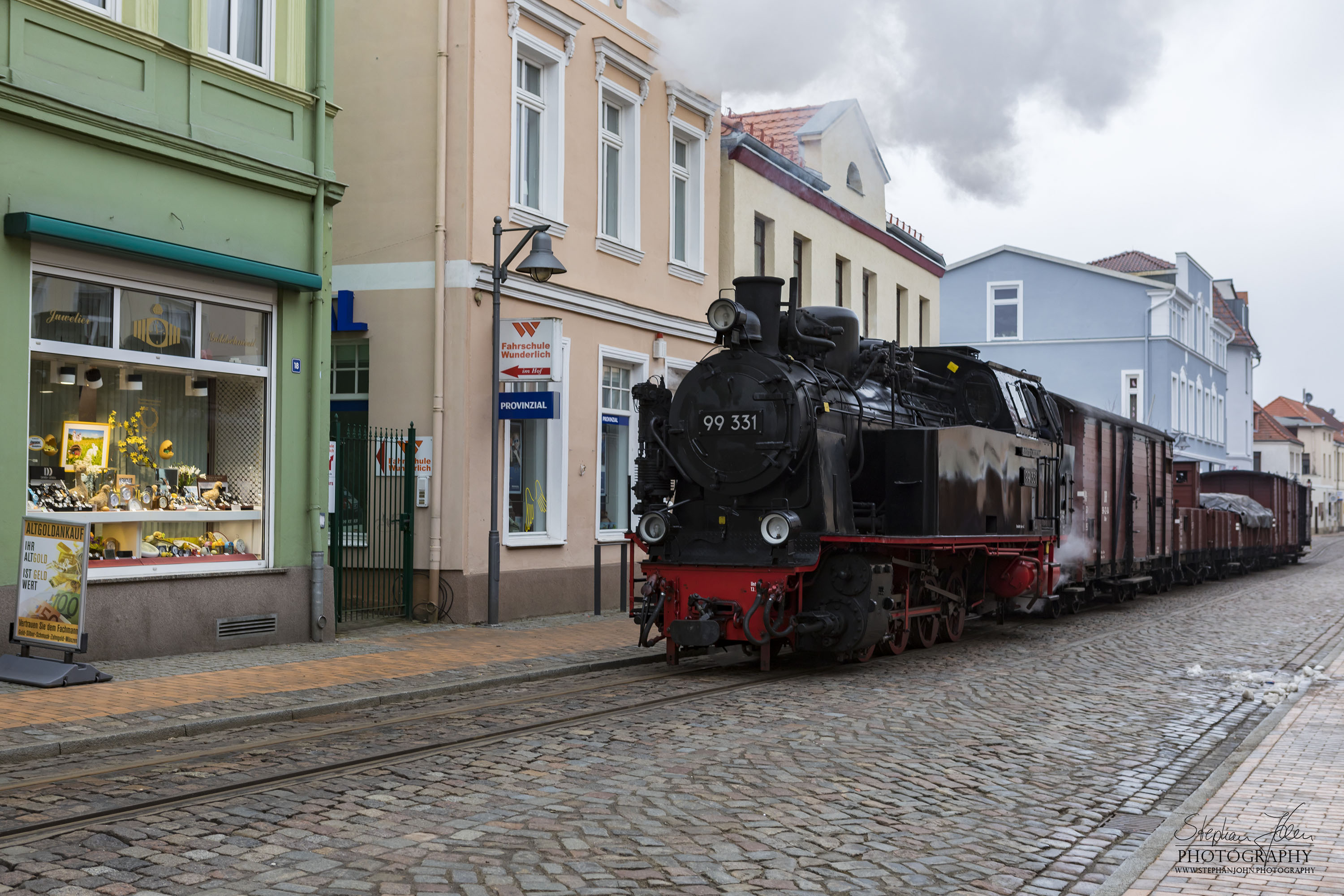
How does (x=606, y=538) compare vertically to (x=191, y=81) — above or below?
below

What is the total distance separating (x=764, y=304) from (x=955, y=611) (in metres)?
4.21

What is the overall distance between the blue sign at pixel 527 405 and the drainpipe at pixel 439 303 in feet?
2.32

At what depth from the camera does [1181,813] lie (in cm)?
605

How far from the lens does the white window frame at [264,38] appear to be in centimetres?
1159

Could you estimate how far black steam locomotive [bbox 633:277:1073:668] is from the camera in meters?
10.9

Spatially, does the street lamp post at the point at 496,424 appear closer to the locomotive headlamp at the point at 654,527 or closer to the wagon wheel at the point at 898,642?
the locomotive headlamp at the point at 654,527

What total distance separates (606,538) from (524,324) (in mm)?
3916

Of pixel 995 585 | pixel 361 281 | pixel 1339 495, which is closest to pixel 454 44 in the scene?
pixel 361 281

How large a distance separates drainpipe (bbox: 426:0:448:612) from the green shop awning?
2.09m

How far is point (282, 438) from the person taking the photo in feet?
39.4

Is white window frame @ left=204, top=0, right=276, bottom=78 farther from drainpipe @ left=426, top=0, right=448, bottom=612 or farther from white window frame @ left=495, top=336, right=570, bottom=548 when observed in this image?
white window frame @ left=495, top=336, right=570, bottom=548

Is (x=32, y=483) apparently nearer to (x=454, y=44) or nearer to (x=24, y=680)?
(x=24, y=680)

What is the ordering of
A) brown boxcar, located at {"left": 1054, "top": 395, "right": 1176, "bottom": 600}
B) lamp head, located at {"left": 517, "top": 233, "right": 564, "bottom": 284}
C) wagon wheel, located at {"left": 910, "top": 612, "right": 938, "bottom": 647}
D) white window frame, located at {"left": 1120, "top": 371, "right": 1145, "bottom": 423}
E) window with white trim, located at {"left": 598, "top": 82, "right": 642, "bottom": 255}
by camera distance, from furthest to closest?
white window frame, located at {"left": 1120, "top": 371, "right": 1145, "bottom": 423} → brown boxcar, located at {"left": 1054, "top": 395, "right": 1176, "bottom": 600} → window with white trim, located at {"left": 598, "top": 82, "right": 642, "bottom": 255} → lamp head, located at {"left": 517, "top": 233, "right": 564, "bottom": 284} → wagon wheel, located at {"left": 910, "top": 612, "right": 938, "bottom": 647}

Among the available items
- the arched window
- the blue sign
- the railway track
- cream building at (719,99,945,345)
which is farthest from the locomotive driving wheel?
the arched window
